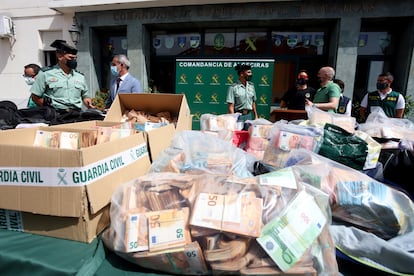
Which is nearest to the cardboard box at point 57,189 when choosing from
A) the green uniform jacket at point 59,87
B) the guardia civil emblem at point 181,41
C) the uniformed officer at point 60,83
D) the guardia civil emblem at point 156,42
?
the uniformed officer at point 60,83

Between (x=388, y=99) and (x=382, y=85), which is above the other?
(x=382, y=85)

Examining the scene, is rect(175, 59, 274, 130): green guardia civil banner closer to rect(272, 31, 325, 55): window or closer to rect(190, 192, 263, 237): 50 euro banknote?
rect(272, 31, 325, 55): window

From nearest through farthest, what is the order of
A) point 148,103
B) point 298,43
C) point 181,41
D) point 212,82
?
point 148,103, point 212,82, point 298,43, point 181,41

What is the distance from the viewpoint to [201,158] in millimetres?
1062

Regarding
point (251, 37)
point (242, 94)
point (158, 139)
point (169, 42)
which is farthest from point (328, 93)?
point (169, 42)

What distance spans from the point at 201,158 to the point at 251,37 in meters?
5.67

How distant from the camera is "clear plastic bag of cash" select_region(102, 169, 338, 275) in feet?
2.11

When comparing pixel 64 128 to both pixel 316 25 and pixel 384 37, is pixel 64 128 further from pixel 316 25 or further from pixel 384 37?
pixel 384 37

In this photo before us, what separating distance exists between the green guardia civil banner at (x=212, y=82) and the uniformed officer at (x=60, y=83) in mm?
2719

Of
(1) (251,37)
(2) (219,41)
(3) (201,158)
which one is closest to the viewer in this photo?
(3) (201,158)

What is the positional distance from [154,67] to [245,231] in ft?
21.4

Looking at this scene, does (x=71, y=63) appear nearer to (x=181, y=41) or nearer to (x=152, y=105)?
(x=152, y=105)

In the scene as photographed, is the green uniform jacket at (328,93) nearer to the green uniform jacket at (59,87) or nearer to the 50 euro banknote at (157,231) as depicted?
the 50 euro banknote at (157,231)

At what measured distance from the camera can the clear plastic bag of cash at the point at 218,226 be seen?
0.64 metres
